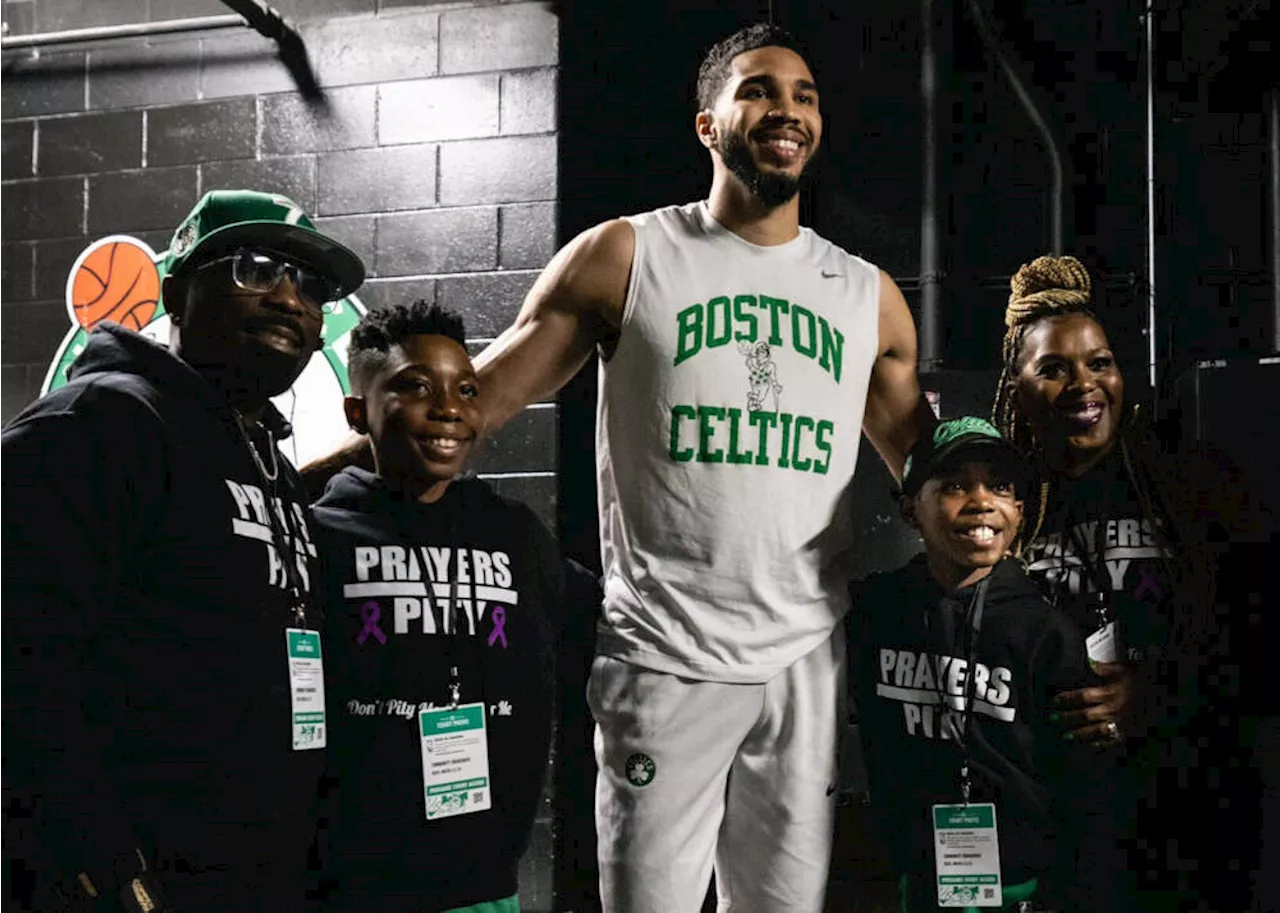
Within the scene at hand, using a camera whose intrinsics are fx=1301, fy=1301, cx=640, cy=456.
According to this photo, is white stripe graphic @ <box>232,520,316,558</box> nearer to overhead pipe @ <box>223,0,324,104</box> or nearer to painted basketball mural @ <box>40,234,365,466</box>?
painted basketball mural @ <box>40,234,365,466</box>

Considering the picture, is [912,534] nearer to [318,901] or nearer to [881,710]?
[881,710]

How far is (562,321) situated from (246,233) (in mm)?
645

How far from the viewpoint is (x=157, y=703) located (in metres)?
1.54

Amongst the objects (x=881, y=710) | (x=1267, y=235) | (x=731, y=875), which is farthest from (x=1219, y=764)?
(x=1267, y=235)

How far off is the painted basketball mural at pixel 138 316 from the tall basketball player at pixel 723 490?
1823mm

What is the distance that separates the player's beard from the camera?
7.26 feet

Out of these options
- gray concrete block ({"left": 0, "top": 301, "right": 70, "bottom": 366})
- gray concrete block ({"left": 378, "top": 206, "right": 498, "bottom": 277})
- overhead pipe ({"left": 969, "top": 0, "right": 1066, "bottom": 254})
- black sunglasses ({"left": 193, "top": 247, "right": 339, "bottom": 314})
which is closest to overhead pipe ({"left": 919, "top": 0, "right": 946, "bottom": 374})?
overhead pipe ({"left": 969, "top": 0, "right": 1066, "bottom": 254})

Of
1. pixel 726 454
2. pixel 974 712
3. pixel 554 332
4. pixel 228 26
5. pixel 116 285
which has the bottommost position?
pixel 974 712

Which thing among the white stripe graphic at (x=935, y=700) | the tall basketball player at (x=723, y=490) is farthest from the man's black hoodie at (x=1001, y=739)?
the tall basketball player at (x=723, y=490)

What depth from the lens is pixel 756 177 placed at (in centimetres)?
222

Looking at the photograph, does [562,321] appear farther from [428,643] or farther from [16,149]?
[16,149]

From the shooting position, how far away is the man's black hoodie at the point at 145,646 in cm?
139

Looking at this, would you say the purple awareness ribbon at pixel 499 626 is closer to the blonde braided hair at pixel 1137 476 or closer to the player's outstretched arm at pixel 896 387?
the player's outstretched arm at pixel 896 387

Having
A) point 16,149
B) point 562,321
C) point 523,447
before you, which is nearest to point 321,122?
point 16,149
